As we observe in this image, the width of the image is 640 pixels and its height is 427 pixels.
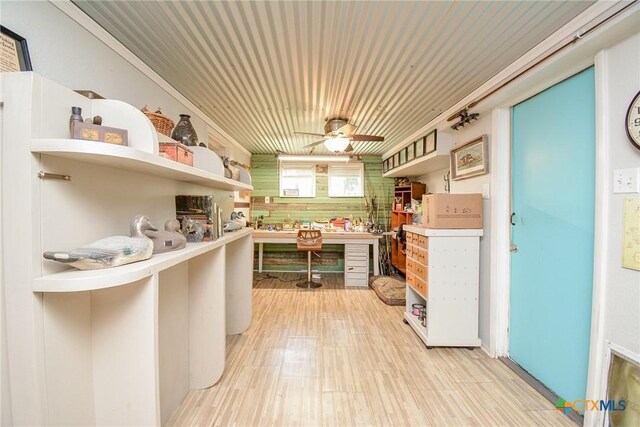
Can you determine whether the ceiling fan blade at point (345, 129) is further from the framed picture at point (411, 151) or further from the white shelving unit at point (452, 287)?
the white shelving unit at point (452, 287)

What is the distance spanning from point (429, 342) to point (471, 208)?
4.48ft

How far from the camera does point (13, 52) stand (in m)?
1.03

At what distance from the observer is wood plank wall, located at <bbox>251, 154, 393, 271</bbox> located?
5.47 metres

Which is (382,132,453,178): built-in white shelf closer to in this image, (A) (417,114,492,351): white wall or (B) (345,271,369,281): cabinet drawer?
(A) (417,114,492,351): white wall

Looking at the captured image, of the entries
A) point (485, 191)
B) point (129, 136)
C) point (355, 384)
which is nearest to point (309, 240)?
point (355, 384)

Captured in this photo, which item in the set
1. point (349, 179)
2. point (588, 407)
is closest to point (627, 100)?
point (588, 407)

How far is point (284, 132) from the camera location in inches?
149

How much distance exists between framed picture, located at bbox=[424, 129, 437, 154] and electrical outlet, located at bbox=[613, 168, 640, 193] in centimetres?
193

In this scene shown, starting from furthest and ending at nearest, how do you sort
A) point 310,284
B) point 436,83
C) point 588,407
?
point 310,284 < point 436,83 < point 588,407

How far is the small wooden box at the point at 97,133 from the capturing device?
3.08ft

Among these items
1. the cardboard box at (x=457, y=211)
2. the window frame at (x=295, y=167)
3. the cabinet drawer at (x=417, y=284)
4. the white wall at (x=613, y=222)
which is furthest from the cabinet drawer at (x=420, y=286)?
the window frame at (x=295, y=167)

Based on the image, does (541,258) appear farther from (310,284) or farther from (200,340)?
(310,284)

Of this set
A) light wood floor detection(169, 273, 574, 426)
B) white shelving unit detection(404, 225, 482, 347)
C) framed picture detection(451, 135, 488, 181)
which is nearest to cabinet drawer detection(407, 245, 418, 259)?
white shelving unit detection(404, 225, 482, 347)

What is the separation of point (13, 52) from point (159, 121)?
0.57 metres
